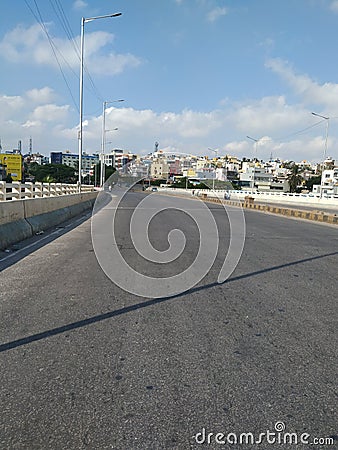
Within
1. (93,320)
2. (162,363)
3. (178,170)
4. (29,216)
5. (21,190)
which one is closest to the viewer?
(162,363)

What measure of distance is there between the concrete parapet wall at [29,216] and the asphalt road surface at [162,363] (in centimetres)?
338

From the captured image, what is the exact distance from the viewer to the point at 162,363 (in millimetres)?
3496

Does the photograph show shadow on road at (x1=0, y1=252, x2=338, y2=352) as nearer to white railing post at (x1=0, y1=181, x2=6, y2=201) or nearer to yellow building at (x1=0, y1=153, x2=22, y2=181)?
white railing post at (x1=0, y1=181, x2=6, y2=201)

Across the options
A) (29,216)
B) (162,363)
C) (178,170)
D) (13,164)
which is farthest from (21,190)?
(178,170)

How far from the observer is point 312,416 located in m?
2.77

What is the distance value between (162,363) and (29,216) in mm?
9524

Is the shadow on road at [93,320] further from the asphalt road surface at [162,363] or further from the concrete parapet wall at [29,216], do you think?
the concrete parapet wall at [29,216]

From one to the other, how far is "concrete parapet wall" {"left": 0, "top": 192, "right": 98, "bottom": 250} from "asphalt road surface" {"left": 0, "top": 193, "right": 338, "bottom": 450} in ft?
11.1

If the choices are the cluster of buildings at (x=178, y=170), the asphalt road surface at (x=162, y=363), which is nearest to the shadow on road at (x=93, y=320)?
the asphalt road surface at (x=162, y=363)

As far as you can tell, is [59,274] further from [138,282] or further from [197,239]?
[197,239]

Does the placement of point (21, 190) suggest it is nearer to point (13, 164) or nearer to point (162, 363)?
point (162, 363)

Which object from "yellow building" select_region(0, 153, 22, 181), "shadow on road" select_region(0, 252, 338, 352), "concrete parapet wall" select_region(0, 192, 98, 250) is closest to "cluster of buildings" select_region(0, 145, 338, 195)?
"yellow building" select_region(0, 153, 22, 181)

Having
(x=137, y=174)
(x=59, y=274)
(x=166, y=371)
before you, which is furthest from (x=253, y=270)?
(x=137, y=174)

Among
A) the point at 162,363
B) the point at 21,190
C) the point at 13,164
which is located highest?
the point at 13,164
